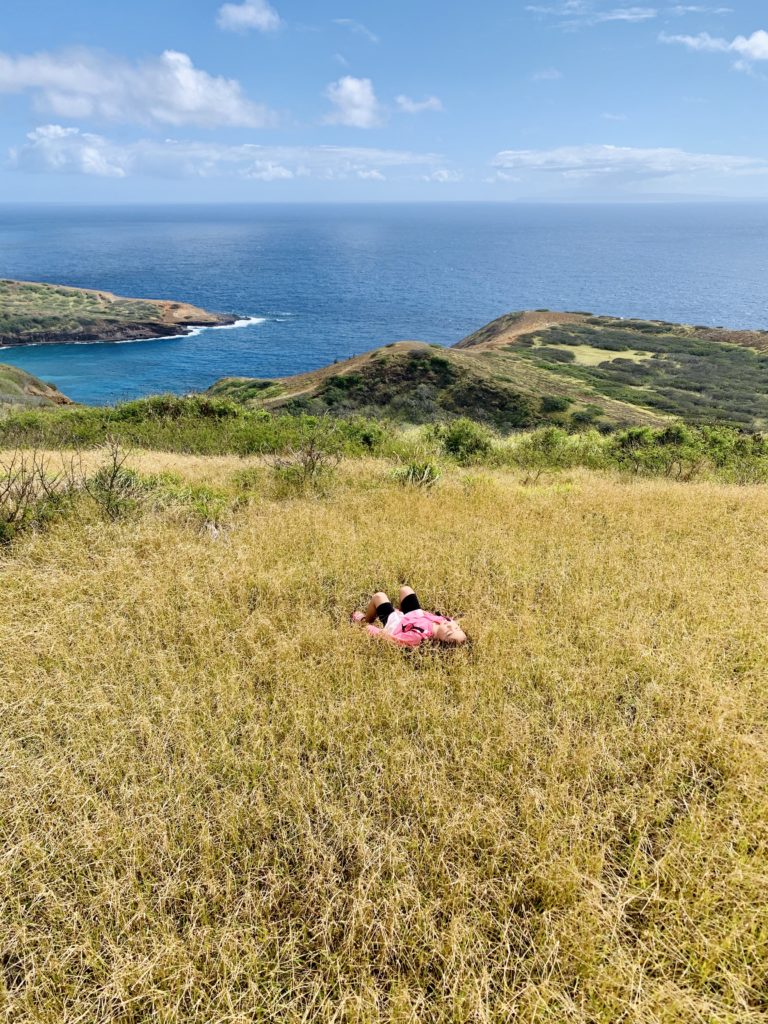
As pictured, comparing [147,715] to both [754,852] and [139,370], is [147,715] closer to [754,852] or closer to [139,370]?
[754,852]

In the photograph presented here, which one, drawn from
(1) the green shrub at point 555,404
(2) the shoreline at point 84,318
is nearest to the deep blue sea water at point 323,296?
(2) the shoreline at point 84,318

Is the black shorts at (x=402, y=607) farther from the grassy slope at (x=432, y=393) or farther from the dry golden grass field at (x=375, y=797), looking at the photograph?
the grassy slope at (x=432, y=393)

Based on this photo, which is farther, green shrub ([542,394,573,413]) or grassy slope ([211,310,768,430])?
grassy slope ([211,310,768,430])

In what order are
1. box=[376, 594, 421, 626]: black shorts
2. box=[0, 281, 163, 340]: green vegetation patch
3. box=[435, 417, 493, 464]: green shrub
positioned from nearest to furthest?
box=[376, 594, 421, 626]: black shorts < box=[435, 417, 493, 464]: green shrub < box=[0, 281, 163, 340]: green vegetation patch

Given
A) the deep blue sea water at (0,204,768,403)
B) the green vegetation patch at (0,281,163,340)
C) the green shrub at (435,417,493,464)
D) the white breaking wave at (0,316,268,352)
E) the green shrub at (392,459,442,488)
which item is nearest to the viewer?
the green shrub at (392,459,442,488)

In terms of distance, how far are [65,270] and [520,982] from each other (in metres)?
180

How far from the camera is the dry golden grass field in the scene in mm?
2387

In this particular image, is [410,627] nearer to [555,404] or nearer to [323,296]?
[555,404]

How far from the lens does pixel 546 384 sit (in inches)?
1499

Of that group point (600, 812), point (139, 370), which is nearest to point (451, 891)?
point (600, 812)

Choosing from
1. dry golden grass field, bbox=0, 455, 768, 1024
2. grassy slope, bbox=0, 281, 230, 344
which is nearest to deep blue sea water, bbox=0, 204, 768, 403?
grassy slope, bbox=0, 281, 230, 344

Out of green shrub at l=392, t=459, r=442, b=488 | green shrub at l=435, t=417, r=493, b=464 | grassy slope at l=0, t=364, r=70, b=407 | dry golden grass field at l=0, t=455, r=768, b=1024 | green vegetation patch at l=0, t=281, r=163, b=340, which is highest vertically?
green vegetation patch at l=0, t=281, r=163, b=340

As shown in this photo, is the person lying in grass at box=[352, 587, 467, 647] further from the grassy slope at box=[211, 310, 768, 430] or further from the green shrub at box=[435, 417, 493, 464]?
the grassy slope at box=[211, 310, 768, 430]

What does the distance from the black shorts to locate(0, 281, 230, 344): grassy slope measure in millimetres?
85565
